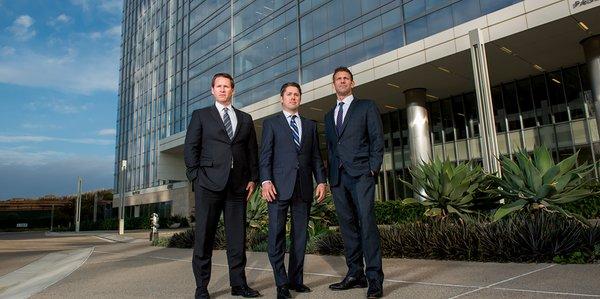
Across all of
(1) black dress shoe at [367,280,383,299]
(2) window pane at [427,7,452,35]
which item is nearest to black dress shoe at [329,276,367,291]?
(1) black dress shoe at [367,280,383,299]

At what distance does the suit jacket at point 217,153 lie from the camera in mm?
3484

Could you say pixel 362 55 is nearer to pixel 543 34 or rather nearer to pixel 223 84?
pixel 543 34

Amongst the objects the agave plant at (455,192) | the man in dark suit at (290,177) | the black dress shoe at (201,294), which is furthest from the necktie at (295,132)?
the agave plant at (455,192)

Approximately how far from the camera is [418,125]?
2023 cm

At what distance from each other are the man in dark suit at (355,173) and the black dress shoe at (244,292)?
676 mm

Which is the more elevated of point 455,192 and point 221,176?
point 221,176

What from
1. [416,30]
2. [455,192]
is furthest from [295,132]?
[416,30]

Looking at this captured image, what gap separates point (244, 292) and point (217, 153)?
1219 millimetres

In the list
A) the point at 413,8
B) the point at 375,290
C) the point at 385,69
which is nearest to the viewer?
the point at 375,290

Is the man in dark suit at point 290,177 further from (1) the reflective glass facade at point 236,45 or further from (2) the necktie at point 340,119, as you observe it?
(1) the reflective glass facade at point 236,45

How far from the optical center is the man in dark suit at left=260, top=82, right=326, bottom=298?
3529mm

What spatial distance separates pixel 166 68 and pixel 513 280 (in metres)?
44.3

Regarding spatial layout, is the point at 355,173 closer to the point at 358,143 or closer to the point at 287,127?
the point at 358,143

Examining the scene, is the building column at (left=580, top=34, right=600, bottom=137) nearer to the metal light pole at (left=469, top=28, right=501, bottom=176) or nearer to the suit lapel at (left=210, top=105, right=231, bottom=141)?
the metal light pole at (left=469, top=28, right=501, bottom=176)
